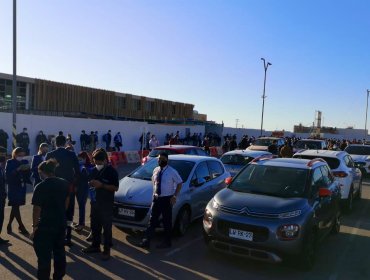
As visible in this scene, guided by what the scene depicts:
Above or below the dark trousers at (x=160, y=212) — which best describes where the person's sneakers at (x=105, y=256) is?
below

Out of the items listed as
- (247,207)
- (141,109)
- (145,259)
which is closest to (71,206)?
(145,259)

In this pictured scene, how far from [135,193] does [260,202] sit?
97.8 inches

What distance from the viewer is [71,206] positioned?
7.62 m

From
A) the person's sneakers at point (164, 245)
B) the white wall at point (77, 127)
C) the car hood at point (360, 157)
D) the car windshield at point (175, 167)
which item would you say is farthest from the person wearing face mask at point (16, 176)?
the white wall at point (77, 127)

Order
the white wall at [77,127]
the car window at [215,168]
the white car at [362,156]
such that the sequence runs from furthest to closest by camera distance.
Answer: the white wall at [77,127] < the white car at [362,156] < the car window at [215,168]

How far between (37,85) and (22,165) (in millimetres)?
31100

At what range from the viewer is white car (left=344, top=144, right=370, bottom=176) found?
1922 centimetres

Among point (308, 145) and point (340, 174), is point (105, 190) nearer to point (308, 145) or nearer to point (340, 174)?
point (340, 174)

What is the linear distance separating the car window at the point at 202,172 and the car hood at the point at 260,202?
1874mm

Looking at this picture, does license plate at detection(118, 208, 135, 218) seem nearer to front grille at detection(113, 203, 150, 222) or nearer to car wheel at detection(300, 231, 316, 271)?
front grille at detection(113, 203, 150, 222)

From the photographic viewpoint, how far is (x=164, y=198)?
23.6 feet

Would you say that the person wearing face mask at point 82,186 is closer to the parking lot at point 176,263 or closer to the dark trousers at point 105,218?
the parking lot at point 176,263

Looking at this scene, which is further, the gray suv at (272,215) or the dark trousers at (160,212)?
the dark trousers at (160,212)

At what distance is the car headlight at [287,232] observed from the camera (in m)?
6.13
